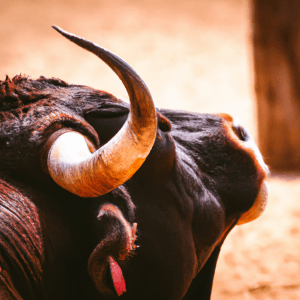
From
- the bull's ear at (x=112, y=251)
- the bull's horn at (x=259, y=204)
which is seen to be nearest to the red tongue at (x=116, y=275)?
the bull's ear at (x=112, y=251)

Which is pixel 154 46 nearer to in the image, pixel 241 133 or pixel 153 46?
pixel 153 46

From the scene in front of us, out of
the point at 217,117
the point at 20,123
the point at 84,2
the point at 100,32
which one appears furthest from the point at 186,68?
the point at 20,123

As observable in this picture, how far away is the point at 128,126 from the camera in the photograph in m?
0.77

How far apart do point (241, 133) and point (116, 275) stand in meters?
0.71

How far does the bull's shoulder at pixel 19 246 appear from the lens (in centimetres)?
80

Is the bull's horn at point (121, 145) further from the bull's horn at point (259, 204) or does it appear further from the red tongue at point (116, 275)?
the bull's horn at point (259, 204)

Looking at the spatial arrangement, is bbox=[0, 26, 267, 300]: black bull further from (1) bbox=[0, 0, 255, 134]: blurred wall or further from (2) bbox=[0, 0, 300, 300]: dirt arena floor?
(1) bbox=[0, 0, 255, 134]: blurred wall

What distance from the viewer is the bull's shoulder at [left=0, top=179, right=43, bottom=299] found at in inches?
31.5

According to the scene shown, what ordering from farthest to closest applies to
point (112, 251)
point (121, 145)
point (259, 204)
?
point (259, 204) → point (112, 251) → point (121, 145)

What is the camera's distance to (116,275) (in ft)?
2.93

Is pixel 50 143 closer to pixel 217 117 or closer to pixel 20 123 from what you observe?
pixel 20 123

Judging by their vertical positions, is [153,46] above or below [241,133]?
above

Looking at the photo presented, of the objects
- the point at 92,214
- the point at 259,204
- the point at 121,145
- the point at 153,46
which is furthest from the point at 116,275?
the point at 153,46

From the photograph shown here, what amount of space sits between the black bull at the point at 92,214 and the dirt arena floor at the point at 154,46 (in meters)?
5.10
